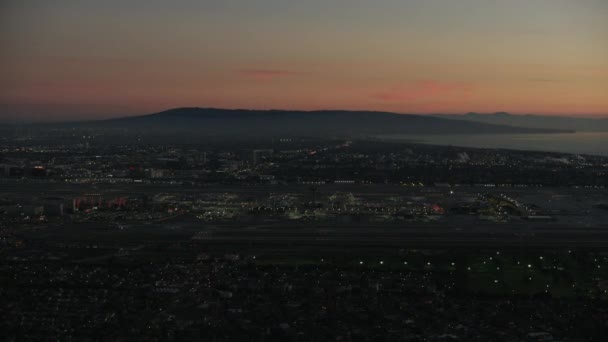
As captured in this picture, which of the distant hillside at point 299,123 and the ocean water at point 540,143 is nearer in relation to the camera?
the ocean water at point 540,143

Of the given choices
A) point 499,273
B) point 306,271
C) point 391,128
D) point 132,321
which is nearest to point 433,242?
point 499,273

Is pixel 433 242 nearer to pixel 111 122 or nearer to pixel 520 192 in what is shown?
pixel 520 192

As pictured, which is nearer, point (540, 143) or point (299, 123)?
point (540, 143)

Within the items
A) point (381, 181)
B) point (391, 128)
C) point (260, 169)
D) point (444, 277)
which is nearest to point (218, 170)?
point (260, 169)

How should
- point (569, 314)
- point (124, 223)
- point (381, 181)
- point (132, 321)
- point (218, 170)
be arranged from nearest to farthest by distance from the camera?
point (132, 321) → point (569, 314) → point (124, 223) → point (381, 181) → point (218, 170)

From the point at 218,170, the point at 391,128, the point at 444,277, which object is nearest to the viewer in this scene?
the point at 444,277

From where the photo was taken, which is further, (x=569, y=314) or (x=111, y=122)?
(x=111, y=122)

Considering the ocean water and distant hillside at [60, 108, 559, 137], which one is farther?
distant hillside at [60, 108, 559, 137]
